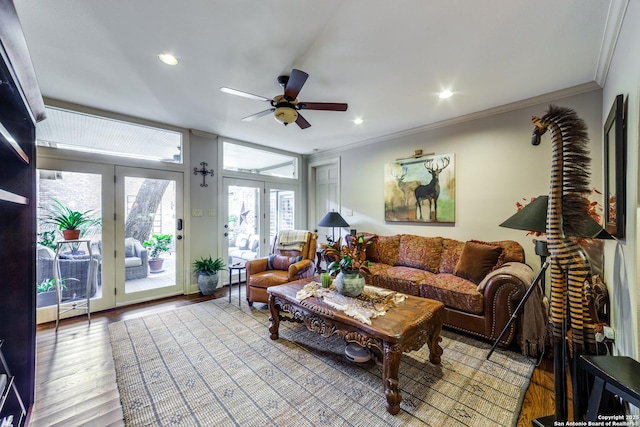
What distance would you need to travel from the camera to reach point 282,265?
360 cm

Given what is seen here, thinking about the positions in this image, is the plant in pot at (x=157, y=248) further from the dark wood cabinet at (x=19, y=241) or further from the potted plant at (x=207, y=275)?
the dark wood cabinet at (x=19, y=241)

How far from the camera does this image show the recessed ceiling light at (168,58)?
6.98 feet

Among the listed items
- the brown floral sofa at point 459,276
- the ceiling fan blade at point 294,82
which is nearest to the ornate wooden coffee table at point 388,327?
the brown floral sofa at point 459,276

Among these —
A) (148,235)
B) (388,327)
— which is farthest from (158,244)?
(388,327)

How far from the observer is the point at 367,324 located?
5.84 feet

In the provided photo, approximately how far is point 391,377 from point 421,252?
87.7 inches

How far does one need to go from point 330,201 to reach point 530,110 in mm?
3439

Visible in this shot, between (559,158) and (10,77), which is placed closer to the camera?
(10,77)

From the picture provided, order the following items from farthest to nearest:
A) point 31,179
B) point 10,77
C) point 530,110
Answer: point 530,110 < point 31,179 < point 10,77

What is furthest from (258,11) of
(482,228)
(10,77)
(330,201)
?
(330,201)

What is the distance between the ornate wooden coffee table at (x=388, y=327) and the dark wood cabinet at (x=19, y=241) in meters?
1.68

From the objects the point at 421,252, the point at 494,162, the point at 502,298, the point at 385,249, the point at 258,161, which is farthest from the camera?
the point at 258,161

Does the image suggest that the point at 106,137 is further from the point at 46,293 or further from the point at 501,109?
the point at 501,109

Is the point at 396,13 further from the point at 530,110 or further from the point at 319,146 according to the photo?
the point at 319,146
